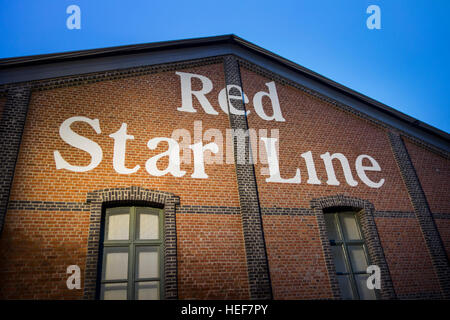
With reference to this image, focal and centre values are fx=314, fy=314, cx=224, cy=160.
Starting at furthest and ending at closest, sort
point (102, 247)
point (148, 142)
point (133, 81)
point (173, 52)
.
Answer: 1. point (173, 52)
2. point (133, 81)
3. point (148, 142)
4. point (102, 247)

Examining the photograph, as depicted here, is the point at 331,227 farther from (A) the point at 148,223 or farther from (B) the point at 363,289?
(A) the point at 148,223

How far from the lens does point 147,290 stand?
6648 millimetres

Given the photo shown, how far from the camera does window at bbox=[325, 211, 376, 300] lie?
7945 mm

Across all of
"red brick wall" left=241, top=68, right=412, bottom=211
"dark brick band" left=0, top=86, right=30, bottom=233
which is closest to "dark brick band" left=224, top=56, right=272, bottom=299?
"red brick wall" left=241, top=68, right=412, bottom=211

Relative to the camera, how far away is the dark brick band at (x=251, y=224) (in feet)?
22.8

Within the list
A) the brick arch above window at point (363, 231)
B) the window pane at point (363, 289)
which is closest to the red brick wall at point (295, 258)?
the brick arch above window at point (363, 231)

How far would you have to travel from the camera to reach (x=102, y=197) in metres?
6.95

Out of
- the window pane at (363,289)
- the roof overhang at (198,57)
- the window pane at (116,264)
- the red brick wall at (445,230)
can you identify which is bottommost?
the window pane at (363,289)

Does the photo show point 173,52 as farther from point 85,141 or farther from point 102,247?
point 102,247

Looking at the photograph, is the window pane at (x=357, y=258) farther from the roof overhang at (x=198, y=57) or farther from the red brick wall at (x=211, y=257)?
the roof overhang at (x=198, y=57)

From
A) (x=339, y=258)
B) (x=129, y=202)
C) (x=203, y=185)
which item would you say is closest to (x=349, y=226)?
(x=339, y=258)

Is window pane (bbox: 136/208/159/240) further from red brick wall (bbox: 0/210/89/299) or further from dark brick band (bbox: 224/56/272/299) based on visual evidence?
dark brick band (bbox: 224/56/272/299)
